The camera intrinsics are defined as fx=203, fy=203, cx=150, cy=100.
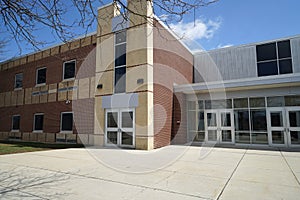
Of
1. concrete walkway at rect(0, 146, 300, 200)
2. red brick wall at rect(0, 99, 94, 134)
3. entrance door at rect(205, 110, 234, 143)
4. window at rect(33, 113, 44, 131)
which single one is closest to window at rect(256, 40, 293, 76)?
entrance door at rect(205, 110, 234, 143)

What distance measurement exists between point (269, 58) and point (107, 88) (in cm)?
1325

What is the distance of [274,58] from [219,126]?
7.63 metres

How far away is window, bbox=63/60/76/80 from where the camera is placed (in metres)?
16.0

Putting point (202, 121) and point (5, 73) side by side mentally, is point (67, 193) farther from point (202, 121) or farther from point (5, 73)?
point (5, 73)

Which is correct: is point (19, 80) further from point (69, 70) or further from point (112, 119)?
point (112, 119)

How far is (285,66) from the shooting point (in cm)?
1608

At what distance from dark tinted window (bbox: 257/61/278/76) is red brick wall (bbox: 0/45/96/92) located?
43.7ft

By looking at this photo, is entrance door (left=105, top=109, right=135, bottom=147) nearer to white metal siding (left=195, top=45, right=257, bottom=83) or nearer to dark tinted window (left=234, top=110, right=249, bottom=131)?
dark tinted window (left=234, top=110, right=249, bottom=131)

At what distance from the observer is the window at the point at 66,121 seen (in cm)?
1520

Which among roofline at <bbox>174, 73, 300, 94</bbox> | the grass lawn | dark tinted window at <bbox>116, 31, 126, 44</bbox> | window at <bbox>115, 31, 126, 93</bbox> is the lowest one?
the grass lawn

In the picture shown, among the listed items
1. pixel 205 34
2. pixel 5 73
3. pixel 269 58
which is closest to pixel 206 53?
pixel 269 58

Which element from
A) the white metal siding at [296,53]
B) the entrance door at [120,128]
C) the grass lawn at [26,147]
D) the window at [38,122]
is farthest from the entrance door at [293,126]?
the window at [38,122]

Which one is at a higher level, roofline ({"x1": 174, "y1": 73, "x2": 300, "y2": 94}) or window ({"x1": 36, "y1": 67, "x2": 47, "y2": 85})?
window ({"x1": 36, "y1": 67, "x2": 47, "y2": 85})

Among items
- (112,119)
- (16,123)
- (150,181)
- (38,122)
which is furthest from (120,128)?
(16,123)
